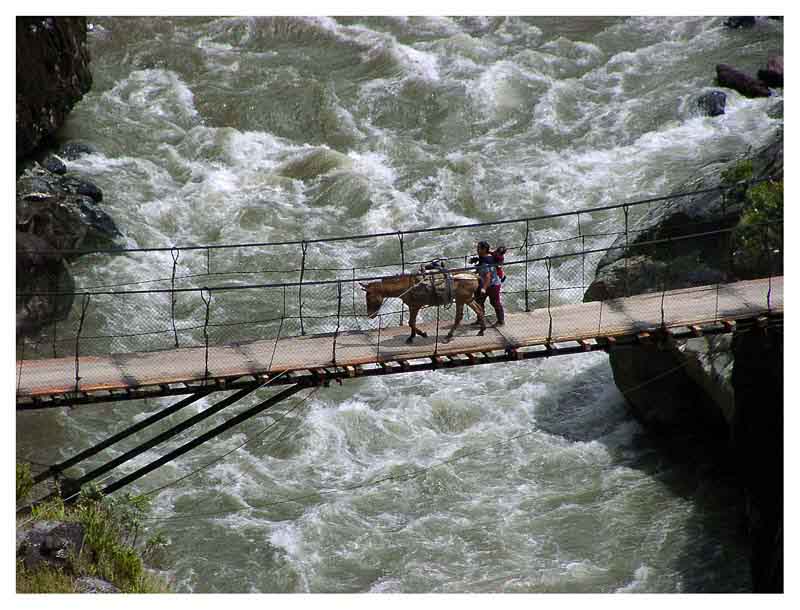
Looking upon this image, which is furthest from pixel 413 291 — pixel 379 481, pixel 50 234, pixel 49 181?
pixel 49 181

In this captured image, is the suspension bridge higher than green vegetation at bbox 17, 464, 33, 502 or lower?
higher

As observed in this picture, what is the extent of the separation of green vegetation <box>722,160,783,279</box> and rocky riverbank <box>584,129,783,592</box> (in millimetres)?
16

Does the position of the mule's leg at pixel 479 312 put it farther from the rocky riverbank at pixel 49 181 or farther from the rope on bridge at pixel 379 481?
the rocky riverbank at pixel 49 181

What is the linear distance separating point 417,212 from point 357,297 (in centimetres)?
345

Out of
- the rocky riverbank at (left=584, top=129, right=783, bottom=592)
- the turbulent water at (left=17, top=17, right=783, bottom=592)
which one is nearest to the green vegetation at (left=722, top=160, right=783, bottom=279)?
the rocky riverbank at (left=584, top=129, right=783, bottom=592)

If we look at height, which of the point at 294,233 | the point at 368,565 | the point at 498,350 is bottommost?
the point at 368,565

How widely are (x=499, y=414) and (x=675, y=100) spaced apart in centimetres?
1180

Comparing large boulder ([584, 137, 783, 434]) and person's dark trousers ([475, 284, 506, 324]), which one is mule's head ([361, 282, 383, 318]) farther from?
large boulder ([584, 137, 783, 434])

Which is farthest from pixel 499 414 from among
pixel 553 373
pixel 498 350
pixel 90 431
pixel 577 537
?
pixel 90 431

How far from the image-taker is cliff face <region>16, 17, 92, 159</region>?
26922 mm

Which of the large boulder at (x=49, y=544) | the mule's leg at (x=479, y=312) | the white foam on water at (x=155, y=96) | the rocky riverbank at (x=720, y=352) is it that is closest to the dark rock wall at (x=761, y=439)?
the rocky riverbank at (x=720, y=352)

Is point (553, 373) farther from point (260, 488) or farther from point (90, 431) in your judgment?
point (90, 431)

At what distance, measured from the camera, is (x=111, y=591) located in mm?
14766

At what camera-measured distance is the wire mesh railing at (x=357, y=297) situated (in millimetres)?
16531
